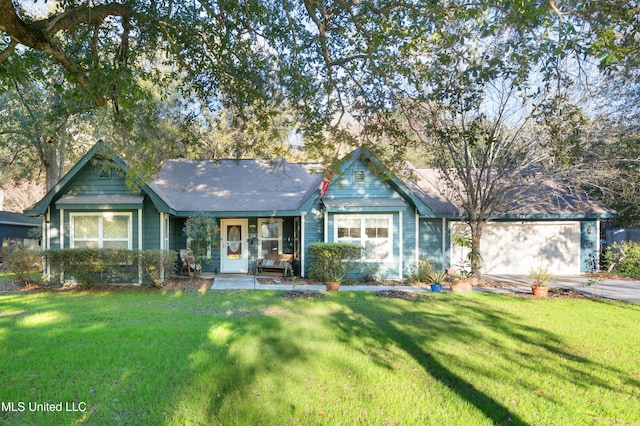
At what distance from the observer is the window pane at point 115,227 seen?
42.4 feet

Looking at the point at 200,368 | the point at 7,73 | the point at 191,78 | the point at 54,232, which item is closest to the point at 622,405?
the point at 200,368

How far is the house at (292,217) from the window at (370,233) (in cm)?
3

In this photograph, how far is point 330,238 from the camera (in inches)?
548

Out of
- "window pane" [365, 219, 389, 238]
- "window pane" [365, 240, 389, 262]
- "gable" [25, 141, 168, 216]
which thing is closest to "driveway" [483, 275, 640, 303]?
"window pane" [365, 240, 389, 262]

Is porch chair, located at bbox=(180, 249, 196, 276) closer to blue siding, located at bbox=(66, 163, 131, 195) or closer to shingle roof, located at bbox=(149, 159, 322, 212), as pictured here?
shingle roof, located at bbox=(149, 159, 322, 212)

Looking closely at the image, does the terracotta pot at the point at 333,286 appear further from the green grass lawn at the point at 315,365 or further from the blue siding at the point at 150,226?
the blue siding at the point at 150,226

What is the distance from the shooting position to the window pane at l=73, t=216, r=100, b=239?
1289cm

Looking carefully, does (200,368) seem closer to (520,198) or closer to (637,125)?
(520,198)

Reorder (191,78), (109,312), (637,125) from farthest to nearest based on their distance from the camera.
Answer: (637,125)
(109,312)
(191,78)

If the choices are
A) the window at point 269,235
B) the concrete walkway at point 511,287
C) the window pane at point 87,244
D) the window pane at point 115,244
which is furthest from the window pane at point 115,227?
the window at point 269,235

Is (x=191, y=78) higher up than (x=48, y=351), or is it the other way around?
(x=191, y=78)

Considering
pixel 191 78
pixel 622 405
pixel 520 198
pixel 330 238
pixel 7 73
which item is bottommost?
pixel 622 405

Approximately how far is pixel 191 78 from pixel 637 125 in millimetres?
16294

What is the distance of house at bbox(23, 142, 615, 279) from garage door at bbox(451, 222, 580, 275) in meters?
0.04
